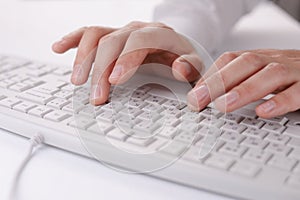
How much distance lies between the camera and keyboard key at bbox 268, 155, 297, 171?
352 millimetres

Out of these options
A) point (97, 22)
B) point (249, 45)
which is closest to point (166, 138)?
point (249, 45)

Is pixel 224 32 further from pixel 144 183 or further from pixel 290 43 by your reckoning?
pixel 144 183

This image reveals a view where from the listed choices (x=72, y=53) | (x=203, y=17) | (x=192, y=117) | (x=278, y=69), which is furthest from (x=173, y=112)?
(x=203, y=17)

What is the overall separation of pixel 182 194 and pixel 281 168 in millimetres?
79

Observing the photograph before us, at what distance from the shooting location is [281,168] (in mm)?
351

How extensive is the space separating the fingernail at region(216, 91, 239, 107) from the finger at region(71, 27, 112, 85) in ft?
0.54

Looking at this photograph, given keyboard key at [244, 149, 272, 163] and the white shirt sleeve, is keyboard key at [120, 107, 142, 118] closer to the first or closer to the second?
keyboard key at [244, 149, 272, 163]

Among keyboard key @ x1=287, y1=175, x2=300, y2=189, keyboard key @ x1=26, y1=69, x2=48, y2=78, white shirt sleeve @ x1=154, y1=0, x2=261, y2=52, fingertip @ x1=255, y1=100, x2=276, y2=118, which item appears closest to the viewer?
keyboard key @ x1=287, y1=175, x2=300, y2=189

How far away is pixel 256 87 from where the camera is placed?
1.49 feet

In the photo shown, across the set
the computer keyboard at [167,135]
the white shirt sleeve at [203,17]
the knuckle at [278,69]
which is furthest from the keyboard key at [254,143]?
the white shirt sleeve at [203,17]

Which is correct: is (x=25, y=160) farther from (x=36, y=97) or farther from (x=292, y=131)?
(x=292, y=131)

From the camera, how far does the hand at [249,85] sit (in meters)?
0.44

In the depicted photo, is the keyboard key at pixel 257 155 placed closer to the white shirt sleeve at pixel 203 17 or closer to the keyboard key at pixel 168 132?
the keyboard key at pixel 168 132

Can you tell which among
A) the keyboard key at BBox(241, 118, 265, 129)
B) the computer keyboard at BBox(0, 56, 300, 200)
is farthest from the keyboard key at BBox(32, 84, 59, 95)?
the keyboard key at BBox(241, 118, 265, 129)
